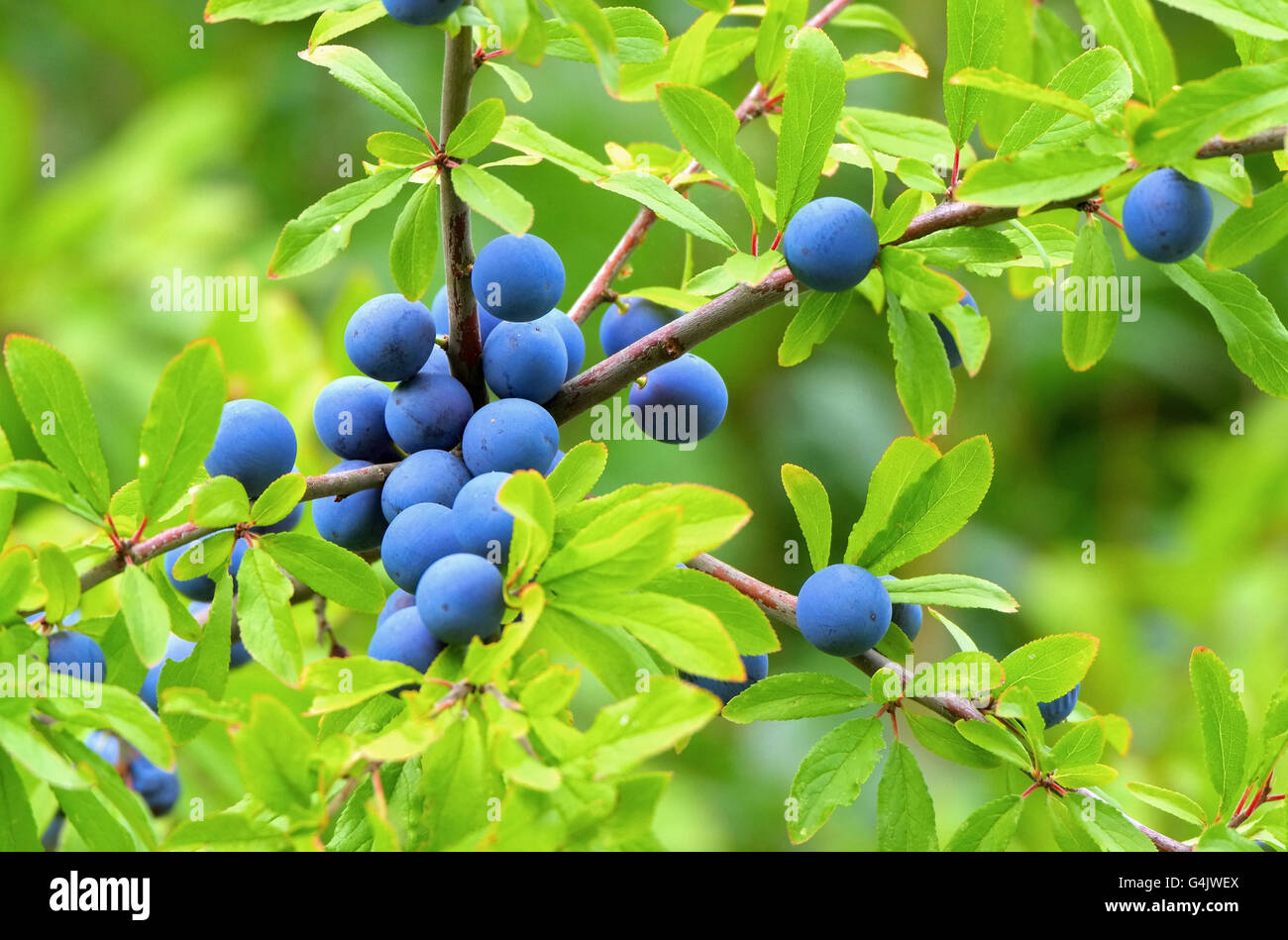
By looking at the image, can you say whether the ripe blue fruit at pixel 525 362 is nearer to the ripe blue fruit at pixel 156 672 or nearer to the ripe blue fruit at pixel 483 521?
the ripe blue fruit at pixel 483 521

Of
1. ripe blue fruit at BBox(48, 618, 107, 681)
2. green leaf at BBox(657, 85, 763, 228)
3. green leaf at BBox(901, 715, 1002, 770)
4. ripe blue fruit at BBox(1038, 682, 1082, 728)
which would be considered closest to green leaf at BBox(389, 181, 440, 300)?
green leaf at BBox(657, 85, 763, 228)

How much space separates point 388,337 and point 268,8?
0.57 feet

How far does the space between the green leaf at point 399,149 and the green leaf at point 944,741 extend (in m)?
0.36

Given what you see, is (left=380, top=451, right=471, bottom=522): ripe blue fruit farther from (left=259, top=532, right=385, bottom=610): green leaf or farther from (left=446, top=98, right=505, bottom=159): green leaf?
(left=446, top=98, right=505, bottom=159): green leaf

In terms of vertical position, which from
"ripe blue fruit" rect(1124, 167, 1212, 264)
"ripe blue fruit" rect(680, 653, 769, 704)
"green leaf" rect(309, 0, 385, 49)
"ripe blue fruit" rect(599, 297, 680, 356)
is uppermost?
"green leaf" rect(309, 0, 385, 49)

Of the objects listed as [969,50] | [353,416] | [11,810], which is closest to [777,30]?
[969,50]

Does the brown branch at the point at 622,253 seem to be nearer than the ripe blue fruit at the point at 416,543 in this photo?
No

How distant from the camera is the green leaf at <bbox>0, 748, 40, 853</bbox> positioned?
1.63 ft

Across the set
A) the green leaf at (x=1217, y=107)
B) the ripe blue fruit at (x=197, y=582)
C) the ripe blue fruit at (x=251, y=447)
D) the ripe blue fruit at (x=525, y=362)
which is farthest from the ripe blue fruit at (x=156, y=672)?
the green leaf at (x=1217, y=107)

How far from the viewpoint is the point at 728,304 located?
585 mm

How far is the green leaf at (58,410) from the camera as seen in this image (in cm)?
50

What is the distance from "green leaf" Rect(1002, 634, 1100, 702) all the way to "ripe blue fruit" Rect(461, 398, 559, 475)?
0.85ft
